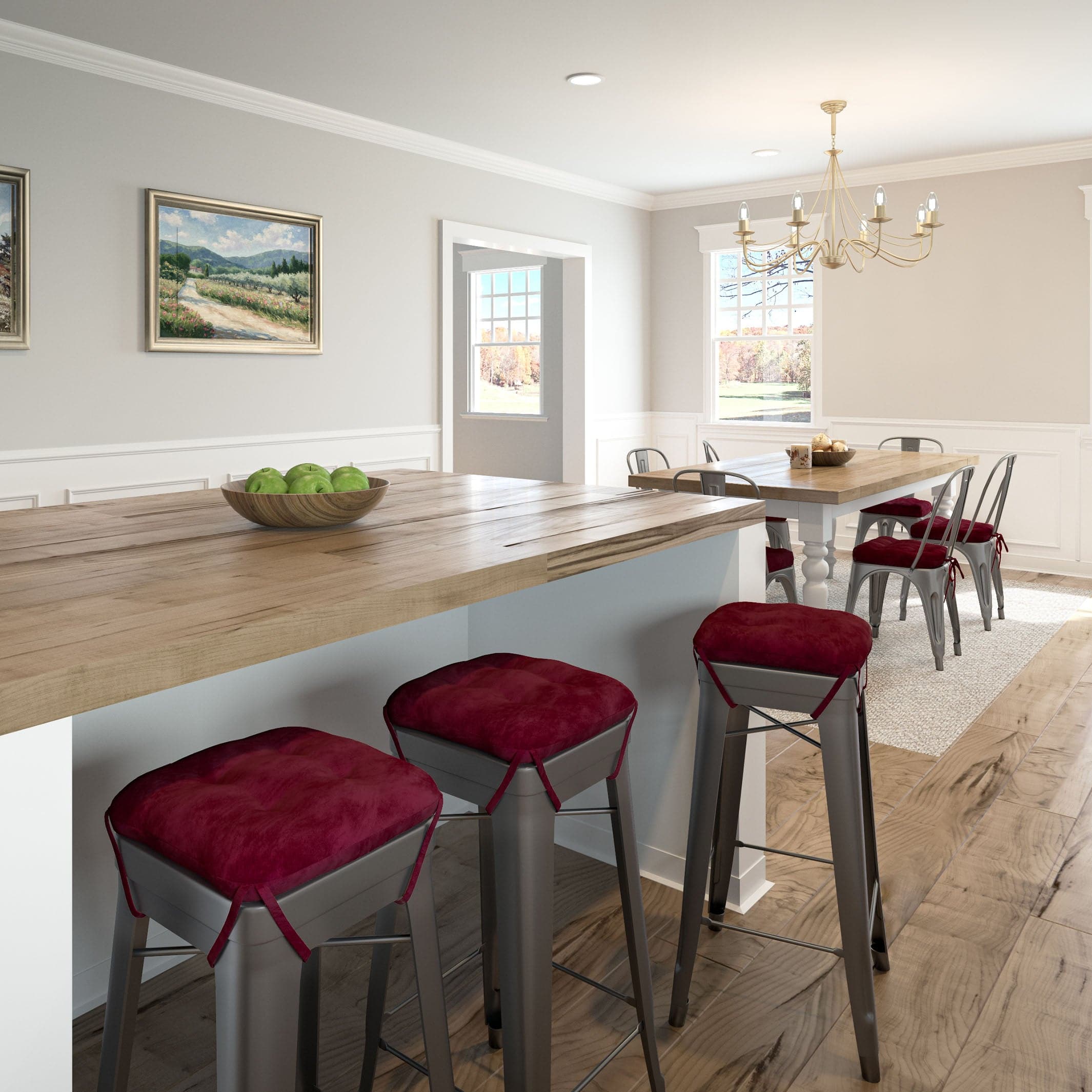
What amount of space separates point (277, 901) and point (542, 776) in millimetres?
442

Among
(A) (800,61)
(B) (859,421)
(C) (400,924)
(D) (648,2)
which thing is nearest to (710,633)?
(C) (400,924)

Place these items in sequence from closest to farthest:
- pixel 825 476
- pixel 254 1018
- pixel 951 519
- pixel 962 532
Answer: pixel 254 1018 < pixel 825 476 < pixel 951 519 < pixel 962 532

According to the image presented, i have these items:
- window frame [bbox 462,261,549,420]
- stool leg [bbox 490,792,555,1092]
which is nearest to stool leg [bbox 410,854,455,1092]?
stool leg [bbox 490,792,555,1092]

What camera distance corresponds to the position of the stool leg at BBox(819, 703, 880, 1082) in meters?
1.62

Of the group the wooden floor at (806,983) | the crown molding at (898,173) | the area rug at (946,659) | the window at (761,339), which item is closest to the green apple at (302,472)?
the wooden floor at (806,983)

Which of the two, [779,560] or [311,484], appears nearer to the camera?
[311,484]

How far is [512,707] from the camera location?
1.39 metres

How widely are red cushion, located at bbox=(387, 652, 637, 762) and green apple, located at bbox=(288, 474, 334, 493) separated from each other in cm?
39

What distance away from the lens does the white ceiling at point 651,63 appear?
3.66 metres

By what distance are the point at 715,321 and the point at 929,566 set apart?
375cm

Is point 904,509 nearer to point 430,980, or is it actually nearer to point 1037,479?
point 1037,479

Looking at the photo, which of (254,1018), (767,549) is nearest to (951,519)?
(767,549)

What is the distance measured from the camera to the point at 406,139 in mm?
5422

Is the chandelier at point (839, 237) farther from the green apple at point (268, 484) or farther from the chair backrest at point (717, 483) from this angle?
the green apple at point (268, 484)
